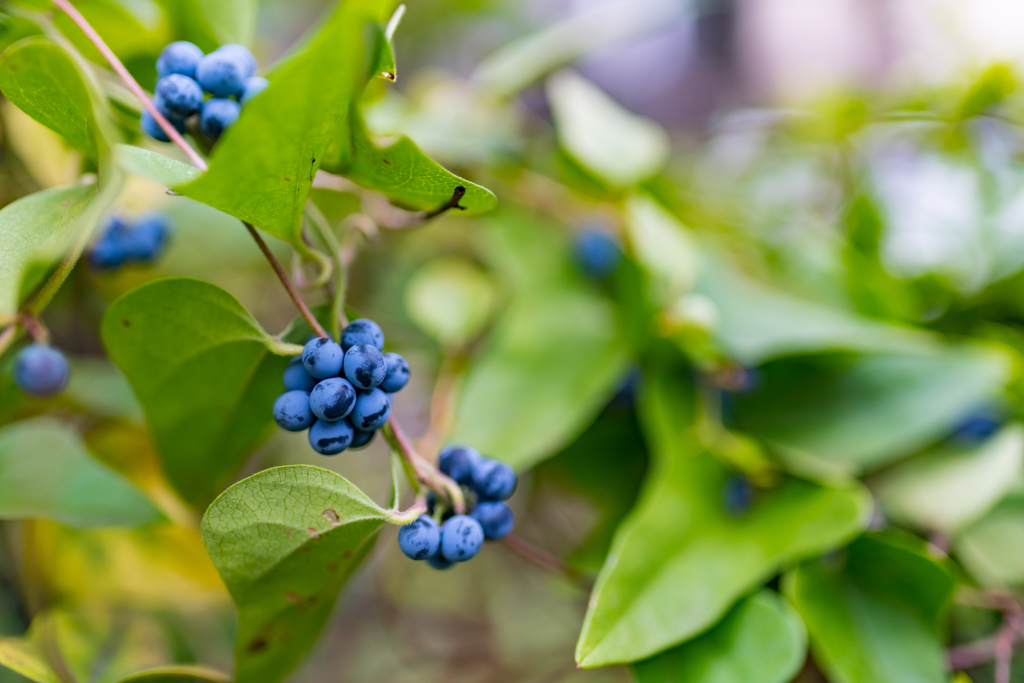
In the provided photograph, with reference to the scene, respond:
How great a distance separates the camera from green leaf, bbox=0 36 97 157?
0.81 feet

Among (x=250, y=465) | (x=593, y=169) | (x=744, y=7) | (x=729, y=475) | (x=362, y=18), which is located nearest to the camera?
(x=362, y=18)

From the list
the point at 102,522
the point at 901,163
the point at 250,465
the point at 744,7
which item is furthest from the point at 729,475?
the point at 744,7

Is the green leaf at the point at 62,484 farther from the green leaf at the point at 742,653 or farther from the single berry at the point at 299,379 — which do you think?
the green leaf at the point at 742,653

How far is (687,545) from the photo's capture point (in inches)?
15.5

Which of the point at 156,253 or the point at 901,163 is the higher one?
the point at 156,253

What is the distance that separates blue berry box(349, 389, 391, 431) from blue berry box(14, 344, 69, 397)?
0.21 metres

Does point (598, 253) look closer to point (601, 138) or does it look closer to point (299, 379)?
point (601, 138)

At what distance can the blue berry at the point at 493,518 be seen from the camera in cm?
30

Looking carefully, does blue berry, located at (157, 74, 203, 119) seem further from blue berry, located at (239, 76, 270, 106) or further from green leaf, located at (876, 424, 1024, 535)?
green leaf, located at (876, 424, 1024, 535)

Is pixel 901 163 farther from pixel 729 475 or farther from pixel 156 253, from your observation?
pixel 156 253

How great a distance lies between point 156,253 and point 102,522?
180mm

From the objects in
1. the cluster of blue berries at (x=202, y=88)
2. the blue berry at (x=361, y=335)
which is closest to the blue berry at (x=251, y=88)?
the cluster of blue berries at (x=202, y=88)

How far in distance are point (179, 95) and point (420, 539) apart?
226 mm

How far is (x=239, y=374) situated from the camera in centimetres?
33
